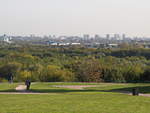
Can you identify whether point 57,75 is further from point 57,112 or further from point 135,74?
point 57,112

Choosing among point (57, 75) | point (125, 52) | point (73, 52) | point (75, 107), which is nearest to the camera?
point (75, 107)

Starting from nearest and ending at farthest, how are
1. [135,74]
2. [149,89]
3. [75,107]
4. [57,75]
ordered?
1. [75,107]
2. [149,89]
3. [135,74]
4. [57,75]

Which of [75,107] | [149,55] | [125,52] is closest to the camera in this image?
[75,107]

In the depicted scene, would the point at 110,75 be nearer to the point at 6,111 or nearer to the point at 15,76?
the point at 15,76

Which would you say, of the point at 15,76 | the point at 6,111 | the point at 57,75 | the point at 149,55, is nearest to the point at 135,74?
the point at 57,75

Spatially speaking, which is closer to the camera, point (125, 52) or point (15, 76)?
point (15, 76)

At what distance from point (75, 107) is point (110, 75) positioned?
37.0 m

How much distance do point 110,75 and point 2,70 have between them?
63.2 ft

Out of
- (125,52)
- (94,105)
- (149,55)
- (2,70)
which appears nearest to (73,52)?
(125,52)

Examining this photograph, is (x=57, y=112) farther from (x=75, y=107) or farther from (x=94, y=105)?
(x=94, y=105)

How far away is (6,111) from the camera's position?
51.4 ft

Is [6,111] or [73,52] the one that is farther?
[73,52]

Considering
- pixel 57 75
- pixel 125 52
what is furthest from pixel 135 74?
pixel 125 52

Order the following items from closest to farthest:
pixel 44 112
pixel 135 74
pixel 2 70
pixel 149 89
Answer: pixel 44 112 → pixel 149 89 → pixel 135 74 → pixel 2 70
